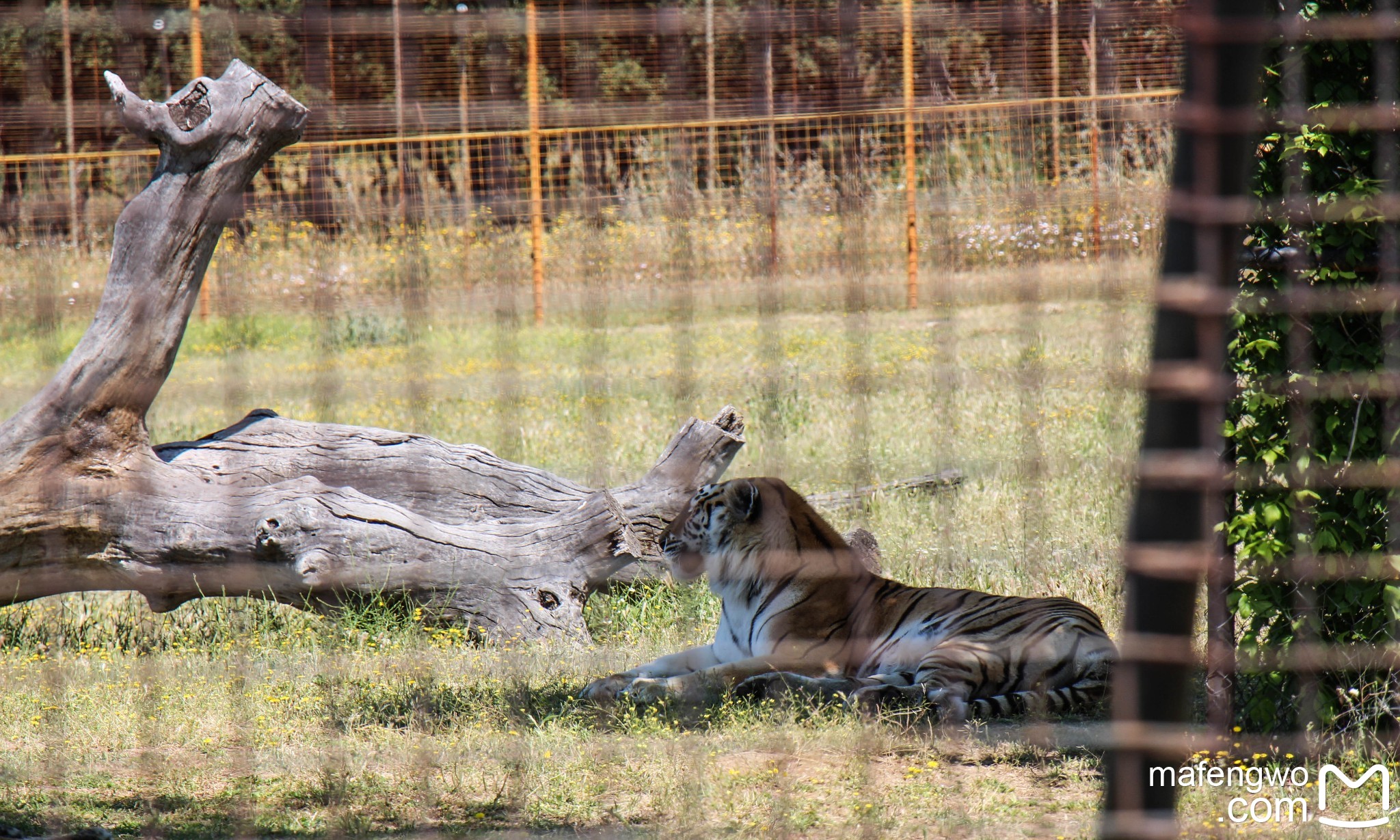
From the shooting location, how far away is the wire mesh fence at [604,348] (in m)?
3.42

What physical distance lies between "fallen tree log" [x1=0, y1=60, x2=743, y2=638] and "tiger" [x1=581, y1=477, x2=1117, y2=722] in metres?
0.50

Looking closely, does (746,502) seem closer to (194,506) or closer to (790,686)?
(790,686)

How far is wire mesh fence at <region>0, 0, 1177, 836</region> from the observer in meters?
3.42

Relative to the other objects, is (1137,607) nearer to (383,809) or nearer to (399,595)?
(383,809)

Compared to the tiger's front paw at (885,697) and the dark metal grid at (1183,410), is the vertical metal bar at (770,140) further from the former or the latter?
the dark metal grid at (1183,410)

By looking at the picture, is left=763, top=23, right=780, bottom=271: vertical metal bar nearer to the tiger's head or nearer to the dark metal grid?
the tiger's head

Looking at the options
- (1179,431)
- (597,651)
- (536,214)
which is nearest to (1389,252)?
(1179,431)

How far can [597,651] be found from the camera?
4613 millimetres

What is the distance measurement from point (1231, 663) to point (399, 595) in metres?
2.83

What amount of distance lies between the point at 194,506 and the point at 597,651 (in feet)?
5.16

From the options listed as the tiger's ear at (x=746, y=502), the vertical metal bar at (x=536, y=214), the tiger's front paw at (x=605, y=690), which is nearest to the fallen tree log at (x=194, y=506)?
the tiger's ear at (x=746, y=502)

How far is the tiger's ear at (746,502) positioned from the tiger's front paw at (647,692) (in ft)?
2.43

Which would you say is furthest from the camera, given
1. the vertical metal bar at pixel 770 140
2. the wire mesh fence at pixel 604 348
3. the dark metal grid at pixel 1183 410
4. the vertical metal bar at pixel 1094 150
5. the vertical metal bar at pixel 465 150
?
the vertical metal bar at pixel 465 150

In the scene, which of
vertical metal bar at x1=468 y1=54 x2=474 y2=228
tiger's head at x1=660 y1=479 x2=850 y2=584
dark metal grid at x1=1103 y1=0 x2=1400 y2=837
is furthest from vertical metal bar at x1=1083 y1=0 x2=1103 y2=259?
dark metal grid at x1=1103 y1=0 x2=1400 y2=837
